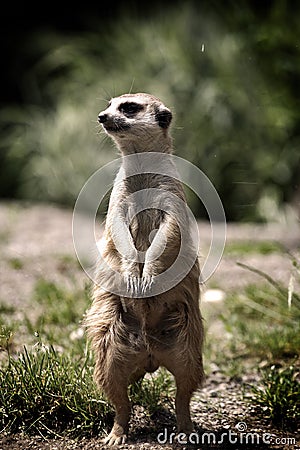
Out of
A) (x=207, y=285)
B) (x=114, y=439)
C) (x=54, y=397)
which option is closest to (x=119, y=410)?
(x=114, y=439)

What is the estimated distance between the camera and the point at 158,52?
8016 millimetres

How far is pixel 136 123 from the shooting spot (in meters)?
2.96

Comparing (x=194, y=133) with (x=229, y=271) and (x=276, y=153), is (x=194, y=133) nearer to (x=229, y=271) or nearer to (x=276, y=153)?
(x=276, y=153)

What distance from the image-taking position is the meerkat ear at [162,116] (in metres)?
3.01

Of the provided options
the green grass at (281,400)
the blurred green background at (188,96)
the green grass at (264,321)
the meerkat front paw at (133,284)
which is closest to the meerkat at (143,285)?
the meerkat front paw at (133,284)

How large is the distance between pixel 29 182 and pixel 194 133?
6.92 ft

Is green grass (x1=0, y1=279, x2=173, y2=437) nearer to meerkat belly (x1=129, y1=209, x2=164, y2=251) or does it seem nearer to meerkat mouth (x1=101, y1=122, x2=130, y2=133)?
Result: meerkat belly (x1=129, y1=209, x2=164, y2=251)

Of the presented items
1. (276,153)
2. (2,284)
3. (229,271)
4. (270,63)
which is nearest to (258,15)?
(270,63)

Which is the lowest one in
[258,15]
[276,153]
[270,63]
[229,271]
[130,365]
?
[130,365]

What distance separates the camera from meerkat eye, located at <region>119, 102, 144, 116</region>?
9.79ft

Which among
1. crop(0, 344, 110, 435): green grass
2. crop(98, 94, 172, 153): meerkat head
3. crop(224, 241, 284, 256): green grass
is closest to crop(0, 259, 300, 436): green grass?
crop(0, 344, 110, 435): green grass

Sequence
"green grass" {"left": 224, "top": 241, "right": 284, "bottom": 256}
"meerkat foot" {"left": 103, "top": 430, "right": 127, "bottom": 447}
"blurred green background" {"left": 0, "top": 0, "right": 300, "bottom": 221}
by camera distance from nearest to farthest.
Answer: "meerkat foot" {"left": 103, "top": 430, "right": 127, "bottom": 447} → "green grass" {"left": 224, "top": 241, "right": 284, "bottom": 256} → "blurred green background" {"left": 0, "top": 0, "right": 300, "bottom": 221}

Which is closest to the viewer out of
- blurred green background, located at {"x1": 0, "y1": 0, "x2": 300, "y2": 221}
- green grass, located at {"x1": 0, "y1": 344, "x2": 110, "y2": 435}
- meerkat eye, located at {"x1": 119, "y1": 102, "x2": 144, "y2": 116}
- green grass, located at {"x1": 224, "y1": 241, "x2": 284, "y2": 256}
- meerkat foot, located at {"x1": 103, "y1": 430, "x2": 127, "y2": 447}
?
meerkat foot, located at {"x1": 103, "y1": 430, "x2": 127, "y2": 447}

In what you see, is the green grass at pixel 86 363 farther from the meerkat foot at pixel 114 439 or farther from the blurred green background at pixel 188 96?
the blurred green background at pixel 188 96
